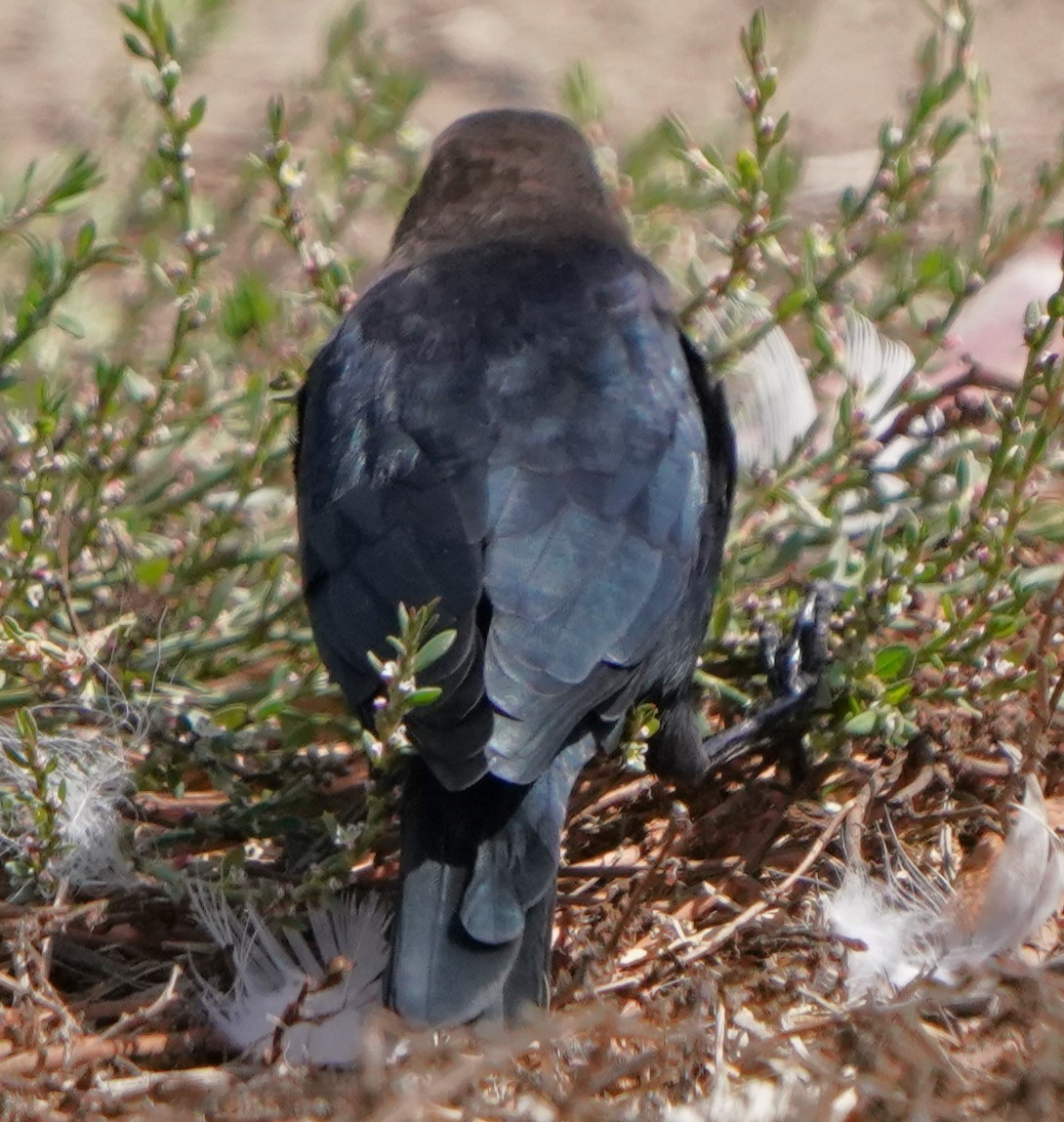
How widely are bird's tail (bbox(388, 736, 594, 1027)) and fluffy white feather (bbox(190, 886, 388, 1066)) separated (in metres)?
0.12

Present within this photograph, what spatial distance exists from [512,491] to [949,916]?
918 millimetres

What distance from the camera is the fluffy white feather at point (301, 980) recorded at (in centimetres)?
271

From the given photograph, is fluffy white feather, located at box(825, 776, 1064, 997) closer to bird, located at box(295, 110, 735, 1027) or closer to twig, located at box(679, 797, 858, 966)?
twig, located at box(679, 797, 858, 966)

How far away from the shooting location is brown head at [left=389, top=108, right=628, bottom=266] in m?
3.89

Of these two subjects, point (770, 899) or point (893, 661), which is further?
point (893, 661)

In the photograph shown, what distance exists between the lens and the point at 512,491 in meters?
2.95

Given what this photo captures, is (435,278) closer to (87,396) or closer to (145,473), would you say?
(145,473)

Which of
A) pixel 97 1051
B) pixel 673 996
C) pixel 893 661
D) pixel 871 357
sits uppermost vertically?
pixel 871 357

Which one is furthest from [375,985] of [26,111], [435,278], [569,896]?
[26,111]

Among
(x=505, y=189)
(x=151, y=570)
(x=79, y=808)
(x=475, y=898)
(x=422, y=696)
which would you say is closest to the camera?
(x=422, y=696)

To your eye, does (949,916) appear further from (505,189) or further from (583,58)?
(583,58)

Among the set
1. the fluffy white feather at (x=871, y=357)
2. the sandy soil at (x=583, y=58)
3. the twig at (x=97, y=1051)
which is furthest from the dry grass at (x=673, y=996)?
the sandy soil at (x=583, y=58)

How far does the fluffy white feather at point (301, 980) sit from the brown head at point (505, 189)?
140 cm

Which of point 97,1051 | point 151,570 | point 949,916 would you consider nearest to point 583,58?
point 151,570
